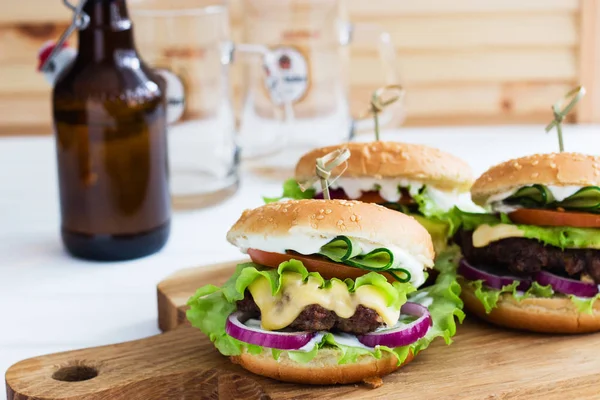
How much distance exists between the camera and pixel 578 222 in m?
2.05

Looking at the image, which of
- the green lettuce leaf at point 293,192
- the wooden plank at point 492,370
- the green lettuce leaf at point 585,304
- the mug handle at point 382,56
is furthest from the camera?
the mug handle at point 382,56

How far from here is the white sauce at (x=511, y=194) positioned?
2061 mm

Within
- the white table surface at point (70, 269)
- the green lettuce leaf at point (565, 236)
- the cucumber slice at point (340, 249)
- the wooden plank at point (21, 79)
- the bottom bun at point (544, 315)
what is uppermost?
the wooden plank at point (21, 79)

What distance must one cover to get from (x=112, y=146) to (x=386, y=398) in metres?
1.20

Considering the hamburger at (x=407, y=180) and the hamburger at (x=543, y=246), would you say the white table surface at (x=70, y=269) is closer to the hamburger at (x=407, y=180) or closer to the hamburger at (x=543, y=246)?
the hamburger at (x=407, y=180)

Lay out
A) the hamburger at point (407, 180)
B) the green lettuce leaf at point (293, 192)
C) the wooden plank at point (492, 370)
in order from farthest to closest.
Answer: the green lettuce leaf at point (293, 192) < the hamburger at point (407, 180) < the wooden plank at point (492, 370)

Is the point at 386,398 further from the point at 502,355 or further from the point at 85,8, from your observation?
the point at 85,8

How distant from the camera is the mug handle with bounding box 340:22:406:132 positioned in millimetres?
3525

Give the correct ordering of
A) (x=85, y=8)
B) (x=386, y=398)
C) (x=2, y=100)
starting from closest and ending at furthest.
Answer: (x=386, y=398)
(x=85, y=8)
(x=2, y=100)

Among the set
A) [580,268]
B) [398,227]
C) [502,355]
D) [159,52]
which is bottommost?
[502,355]

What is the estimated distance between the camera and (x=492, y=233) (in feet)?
7.09

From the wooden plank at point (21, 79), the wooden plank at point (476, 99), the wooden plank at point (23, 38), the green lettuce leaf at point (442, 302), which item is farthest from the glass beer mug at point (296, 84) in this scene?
the wooden plank at point (21, 79)

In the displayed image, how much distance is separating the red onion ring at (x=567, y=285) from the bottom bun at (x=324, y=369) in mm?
490

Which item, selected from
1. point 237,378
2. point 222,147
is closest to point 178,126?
point 222,147
